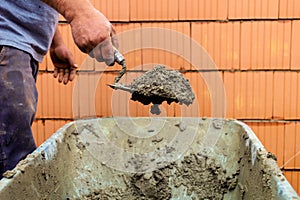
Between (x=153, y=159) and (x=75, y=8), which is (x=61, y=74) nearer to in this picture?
(x=153, y=159)

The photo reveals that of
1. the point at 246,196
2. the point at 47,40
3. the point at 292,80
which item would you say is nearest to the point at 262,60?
the point at 292,80

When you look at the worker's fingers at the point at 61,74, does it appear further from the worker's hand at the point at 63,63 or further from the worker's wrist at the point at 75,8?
the worker's wrist at the point at 75,8

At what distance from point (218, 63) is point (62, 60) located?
80 centimetres

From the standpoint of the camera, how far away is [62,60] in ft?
6.07

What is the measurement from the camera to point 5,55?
4.53ft

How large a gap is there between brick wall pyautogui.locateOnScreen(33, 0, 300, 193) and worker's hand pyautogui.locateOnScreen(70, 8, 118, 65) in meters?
1.04

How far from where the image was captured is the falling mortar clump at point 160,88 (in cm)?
158

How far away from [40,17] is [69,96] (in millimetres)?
815

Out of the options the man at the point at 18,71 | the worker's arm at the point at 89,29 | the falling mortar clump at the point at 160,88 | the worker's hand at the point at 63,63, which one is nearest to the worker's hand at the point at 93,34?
the worker's arm at the point at 89,29

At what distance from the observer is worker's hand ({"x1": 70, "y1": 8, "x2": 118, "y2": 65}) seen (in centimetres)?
105

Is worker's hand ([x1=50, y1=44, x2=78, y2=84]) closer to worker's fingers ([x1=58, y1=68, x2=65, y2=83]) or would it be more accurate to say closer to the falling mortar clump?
worker's fingers ([x1=58, y1=68, x2=65, y2=83])

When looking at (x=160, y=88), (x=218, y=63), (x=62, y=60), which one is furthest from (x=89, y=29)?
(x=218, y=63)

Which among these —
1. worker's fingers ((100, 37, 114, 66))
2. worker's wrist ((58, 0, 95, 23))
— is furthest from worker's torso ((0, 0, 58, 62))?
worker's fingers ((100, 37, 114, 66))

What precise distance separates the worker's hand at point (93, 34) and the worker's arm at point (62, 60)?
74 centimetres
